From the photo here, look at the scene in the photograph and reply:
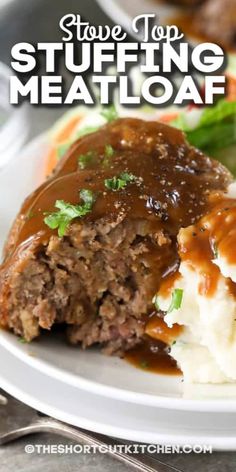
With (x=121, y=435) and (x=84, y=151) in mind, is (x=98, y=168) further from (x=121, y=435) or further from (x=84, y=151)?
(x=121, y=435)

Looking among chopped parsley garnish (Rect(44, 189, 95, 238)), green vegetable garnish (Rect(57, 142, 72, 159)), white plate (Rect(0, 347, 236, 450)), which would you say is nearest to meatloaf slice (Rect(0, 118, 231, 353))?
chopped parsley garnish (Rect(44, 189, 95, 238))

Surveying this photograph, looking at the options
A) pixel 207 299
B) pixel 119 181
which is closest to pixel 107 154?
pixel 119 181

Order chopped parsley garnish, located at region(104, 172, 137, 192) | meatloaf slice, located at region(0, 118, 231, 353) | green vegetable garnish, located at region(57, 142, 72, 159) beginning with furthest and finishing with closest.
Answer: green vegetable garnish, located at region(57, 142, 72, 159)
chopped parsley garnish, located at region(104, 172, 137, 192)
meatloaf slice, located at region(0, 118, 231, 353)

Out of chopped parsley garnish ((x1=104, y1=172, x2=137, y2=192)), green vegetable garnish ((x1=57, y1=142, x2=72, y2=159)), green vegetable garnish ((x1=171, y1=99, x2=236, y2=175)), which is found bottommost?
chopped parsley garnish ((x1=104, y1=172, x2=137, y2=192))

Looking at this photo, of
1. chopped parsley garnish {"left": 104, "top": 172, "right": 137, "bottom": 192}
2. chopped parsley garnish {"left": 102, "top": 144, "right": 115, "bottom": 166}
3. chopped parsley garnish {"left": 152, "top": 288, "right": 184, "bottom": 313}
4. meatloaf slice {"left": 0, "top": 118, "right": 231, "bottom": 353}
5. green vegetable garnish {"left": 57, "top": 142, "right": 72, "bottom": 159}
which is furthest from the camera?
green vegetable garnish {"left": 57, "top": 142, "right": 72, "bottom": 159}

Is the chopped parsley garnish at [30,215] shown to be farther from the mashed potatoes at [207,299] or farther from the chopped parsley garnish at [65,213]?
the mashed potatoes at [207,299]

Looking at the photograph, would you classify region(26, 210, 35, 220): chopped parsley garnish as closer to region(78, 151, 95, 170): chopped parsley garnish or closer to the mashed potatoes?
region(78, 151, 95, 170): chopped parsley garnish

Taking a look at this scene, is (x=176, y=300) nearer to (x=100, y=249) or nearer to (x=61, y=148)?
(x=100, y=249)
